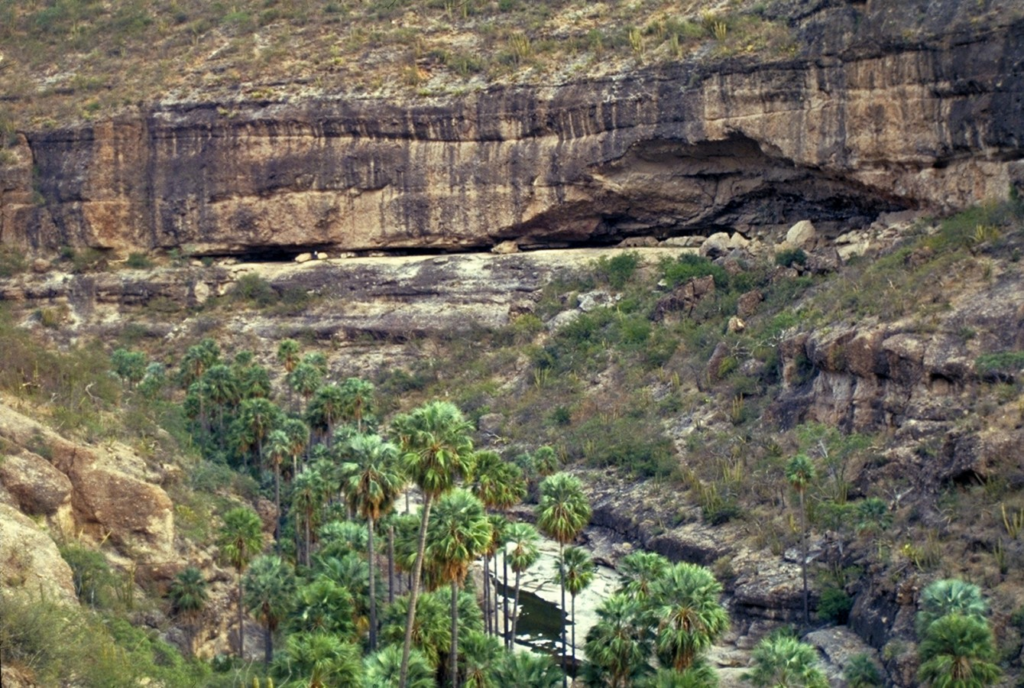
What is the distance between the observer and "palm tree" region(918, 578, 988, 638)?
122 ft

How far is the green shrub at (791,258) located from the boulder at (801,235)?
2071mm

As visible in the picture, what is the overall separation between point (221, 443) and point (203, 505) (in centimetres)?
1447

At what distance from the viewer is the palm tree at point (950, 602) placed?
1468 inches

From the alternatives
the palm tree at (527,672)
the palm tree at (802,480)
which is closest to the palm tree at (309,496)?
the palm tree at (527,672)

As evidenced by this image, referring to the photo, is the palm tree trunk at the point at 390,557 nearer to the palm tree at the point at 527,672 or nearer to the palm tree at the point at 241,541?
the palm tree at the point at 241,541

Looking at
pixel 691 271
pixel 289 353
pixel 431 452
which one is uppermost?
pixel 431 452

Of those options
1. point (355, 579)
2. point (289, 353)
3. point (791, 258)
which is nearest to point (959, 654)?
point (355, 579)

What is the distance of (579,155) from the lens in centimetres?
7881

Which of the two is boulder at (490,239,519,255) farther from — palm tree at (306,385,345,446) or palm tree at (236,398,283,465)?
palm tree at (236,398,283,465)

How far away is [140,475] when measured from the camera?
46.0 metres

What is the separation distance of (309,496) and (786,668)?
17.5 m

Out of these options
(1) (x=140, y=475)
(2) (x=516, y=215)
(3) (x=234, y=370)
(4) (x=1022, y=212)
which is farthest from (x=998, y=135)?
(1) (x=140, y=475)

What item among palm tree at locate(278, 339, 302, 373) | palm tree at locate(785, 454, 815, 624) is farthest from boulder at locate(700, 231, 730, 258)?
palm tree at locate(785, 454, 815, 624)

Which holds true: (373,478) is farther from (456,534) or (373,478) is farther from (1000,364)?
(1000,364)
